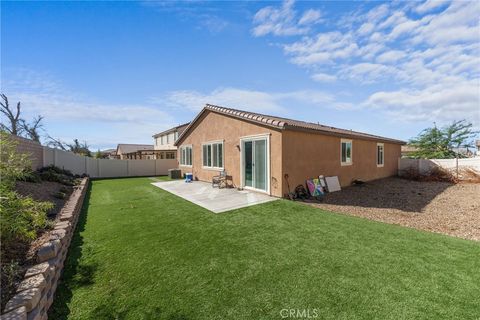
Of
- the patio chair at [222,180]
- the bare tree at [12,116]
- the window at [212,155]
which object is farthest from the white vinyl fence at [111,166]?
the bare tree at [12,116]

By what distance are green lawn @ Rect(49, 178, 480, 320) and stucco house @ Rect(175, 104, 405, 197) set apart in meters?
3.55

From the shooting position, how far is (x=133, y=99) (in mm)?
16688

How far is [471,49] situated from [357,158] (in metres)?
6.63

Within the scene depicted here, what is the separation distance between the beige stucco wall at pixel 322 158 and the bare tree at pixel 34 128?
35.6 metres

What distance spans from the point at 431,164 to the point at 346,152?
9.18 m

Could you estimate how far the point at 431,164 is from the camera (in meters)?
16.2

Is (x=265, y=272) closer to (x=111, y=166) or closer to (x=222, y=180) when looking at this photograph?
(x=222, y=180)

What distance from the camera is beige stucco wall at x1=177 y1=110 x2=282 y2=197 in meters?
9.05

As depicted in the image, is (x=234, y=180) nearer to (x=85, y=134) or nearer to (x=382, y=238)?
(x=382, y=238)

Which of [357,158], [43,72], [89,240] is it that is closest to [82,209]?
[89,240]

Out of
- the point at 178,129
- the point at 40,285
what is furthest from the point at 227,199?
the point at 178,129

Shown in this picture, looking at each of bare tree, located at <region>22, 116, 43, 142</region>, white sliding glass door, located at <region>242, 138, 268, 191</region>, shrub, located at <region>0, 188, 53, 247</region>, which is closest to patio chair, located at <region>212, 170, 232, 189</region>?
white sliding glass door, located at <region>242, 138, 268, 191</region>

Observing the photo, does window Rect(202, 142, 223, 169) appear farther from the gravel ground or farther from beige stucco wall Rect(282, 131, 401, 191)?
the gravel ground

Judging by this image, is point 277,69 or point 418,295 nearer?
point 418,295
